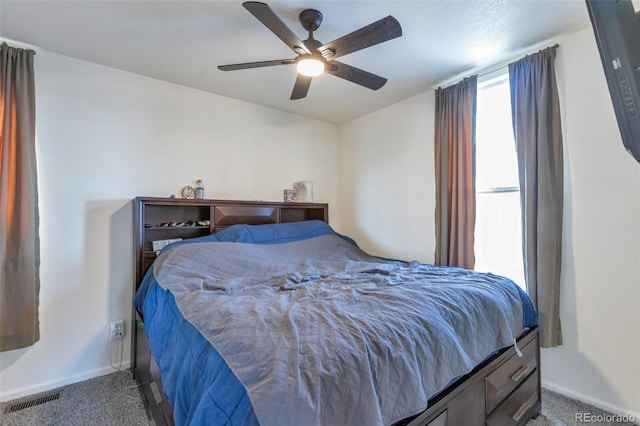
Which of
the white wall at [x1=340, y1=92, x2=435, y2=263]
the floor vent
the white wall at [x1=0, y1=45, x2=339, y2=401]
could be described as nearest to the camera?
the floor vent

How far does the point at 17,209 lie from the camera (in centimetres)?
193

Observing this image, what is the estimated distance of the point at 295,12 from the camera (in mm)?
1747

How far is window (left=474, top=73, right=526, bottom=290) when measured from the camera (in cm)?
234

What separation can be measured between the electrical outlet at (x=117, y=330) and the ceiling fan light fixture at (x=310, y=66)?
2.45 m

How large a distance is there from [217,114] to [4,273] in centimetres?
203

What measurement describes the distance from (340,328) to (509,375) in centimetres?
115

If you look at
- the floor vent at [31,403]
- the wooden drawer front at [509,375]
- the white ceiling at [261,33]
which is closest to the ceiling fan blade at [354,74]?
the white ceiling at [261,33]

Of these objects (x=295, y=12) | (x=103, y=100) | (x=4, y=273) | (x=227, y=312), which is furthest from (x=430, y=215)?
(x=4, y=273)

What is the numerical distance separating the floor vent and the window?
11.1ft

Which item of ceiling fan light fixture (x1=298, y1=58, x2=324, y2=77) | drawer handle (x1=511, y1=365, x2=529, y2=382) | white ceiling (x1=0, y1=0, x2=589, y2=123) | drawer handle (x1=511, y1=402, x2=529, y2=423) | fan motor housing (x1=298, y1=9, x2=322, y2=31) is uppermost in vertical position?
white ceiling (x1=0, y1=0, x2=589, y2=123)

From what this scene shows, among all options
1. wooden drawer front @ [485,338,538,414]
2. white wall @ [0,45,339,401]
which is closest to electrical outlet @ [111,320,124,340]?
white wall @ [0,45,339,401]

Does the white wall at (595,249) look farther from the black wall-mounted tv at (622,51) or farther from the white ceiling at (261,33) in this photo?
the black wall-mounted tv at (622,51)

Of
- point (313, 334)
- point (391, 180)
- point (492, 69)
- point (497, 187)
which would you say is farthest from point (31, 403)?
point (492, 69)

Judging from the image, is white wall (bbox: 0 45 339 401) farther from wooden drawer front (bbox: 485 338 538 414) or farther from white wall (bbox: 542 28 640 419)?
white wall (bbox: 542 28 640 419)
